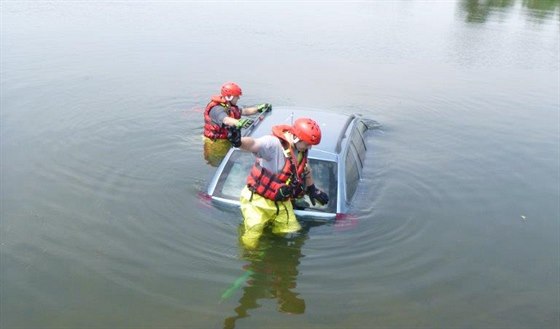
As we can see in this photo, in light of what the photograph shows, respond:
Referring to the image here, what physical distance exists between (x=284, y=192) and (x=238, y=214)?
48.8 inches

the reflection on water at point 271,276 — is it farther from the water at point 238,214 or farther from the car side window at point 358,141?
the car side window at point 358,141

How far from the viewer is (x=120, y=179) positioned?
9133 millimetres

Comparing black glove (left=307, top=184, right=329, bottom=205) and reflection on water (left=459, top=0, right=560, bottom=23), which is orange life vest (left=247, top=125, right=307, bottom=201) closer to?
black glove (left=307, top=184, right=329, bottom=205)

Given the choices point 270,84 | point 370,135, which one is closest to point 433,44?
point 270,84

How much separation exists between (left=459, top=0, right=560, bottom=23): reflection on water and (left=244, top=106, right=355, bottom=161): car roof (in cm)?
2330

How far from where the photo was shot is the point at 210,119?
10.0m

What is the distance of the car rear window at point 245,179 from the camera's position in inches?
290

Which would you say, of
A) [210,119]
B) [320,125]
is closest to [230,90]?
[210,119]

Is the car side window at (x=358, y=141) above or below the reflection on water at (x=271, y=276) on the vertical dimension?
above

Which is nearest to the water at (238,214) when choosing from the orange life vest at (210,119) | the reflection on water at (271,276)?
the reflection on water at (271,276)

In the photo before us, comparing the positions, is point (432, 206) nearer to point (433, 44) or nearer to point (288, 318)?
point (288, 318)

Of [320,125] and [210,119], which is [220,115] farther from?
[320,125]

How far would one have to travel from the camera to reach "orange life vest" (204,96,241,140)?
9781mm

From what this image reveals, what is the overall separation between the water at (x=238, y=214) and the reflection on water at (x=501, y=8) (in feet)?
34.3
